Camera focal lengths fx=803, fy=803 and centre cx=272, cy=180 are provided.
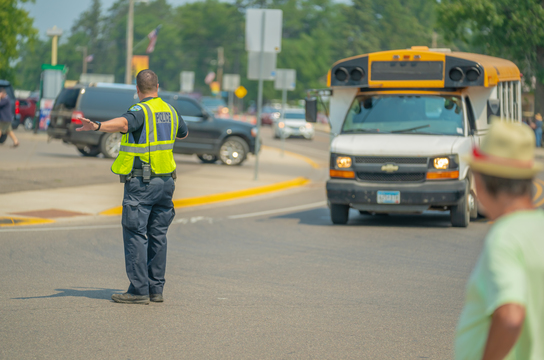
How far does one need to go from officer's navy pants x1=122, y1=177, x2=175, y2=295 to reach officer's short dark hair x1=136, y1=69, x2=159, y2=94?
741 mm

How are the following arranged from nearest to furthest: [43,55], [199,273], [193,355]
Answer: [193,355] < [199,273] < [43,55]

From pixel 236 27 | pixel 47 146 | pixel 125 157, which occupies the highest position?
pixel 236 27

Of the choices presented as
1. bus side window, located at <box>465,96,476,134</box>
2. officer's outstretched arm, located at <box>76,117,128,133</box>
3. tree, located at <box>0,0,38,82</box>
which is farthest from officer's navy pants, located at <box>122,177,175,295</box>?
tree, located at <box>0,0,38,82</box>

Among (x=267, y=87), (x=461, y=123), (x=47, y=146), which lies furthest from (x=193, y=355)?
(x=267, y=87)

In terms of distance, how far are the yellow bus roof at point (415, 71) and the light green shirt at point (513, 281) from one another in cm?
964

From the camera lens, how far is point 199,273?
8.09 metres

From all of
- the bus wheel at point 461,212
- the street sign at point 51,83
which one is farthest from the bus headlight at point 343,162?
the street sign at point 51,83

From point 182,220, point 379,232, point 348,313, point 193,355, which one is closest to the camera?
point 193,355

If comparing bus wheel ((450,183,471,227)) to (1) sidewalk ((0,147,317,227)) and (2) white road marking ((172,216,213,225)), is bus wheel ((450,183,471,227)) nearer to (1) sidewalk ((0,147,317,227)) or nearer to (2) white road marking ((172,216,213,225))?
(2) white road marking ((172,216,213,225))

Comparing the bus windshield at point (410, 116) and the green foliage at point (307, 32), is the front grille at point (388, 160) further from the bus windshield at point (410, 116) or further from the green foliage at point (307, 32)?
the green foliage at point (307, 32)

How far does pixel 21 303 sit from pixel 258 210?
765cm

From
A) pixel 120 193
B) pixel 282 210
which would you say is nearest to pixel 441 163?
pixel 282 210

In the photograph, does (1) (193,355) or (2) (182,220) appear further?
(2) (182,220)

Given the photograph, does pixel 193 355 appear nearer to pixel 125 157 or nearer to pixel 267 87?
pixel 125 157
